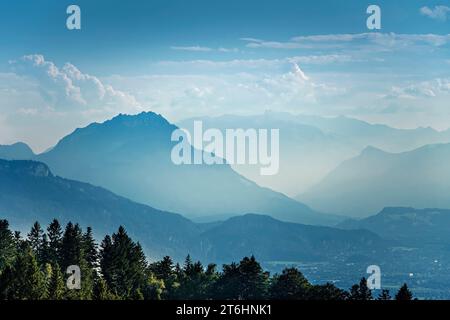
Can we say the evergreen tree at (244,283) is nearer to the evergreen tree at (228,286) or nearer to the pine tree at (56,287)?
the evergreen tree at (228,286)

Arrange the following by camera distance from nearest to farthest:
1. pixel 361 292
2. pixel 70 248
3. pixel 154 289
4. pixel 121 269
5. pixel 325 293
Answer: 1. pixel 325 293
2. pixel 361 292
3. pixel 154 289
4. pixel 121 269
5. pixel 70 248

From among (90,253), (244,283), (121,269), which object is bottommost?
(244,283)

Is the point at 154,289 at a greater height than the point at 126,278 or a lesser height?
lesser

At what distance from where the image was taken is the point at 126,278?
82562mm

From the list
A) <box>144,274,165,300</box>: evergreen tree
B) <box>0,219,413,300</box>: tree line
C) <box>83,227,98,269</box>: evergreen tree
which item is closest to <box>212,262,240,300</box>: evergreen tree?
<box>0,219,413,300</box>: tree line

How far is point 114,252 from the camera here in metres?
85.2

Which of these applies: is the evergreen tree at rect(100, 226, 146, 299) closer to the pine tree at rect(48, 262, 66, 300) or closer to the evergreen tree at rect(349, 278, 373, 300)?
the pine tree at rect(48, 262, 66, 300)

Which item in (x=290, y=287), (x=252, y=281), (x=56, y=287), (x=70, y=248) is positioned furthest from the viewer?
(x=70, y=248)

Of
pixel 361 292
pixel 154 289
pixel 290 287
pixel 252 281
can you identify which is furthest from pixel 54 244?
pixel 361 292

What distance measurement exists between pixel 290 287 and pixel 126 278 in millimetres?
16950

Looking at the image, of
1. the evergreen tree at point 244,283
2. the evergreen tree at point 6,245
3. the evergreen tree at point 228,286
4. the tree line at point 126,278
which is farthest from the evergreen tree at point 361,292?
the evergreen tree at point 6,245

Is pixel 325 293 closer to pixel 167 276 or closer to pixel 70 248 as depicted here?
pixel 167 276

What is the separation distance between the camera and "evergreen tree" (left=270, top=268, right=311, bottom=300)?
7512 centimetres
